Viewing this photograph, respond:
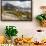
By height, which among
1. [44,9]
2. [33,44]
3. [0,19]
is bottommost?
[33,44]

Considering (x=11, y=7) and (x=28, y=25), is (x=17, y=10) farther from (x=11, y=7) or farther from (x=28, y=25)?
(x=28, y=25)

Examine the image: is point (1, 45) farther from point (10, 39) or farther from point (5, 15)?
point (5, 15)

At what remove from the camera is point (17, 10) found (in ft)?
8.87

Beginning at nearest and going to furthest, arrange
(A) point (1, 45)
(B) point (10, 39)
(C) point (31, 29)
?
(A) point (1, 45)
(B) point (10, 39)
(C) point (31, 29)

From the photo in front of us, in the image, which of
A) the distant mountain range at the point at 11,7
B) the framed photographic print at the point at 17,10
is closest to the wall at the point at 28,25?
the framed photographic print at the point at 17,10

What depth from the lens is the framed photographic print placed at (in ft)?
8.87

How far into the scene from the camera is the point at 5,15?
106 inches

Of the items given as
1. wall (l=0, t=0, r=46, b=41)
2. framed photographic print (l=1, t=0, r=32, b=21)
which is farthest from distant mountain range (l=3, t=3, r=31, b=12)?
wall (l=0, t=0, r=46, b=41)

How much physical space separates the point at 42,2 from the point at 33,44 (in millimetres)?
722

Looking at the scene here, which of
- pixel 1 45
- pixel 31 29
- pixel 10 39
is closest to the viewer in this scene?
pixel 1 45

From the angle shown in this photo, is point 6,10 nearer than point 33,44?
No

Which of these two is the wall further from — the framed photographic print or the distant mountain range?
the distant mountain range

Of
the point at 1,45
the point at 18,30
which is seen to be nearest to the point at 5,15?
the point at 18,30

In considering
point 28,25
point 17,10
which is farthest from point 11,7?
point 28,25
